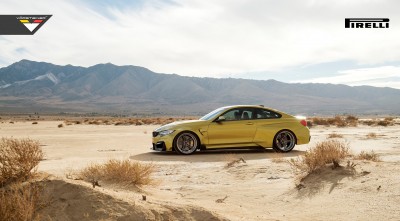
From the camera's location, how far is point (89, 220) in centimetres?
543

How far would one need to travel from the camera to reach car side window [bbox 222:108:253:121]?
1475cm

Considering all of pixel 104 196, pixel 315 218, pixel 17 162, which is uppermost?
pixel 17 162

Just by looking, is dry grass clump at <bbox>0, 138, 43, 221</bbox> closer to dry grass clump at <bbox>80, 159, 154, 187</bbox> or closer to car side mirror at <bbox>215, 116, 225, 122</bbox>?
dry grass clump at <bbox>80, 159, 154, 187</bbox>

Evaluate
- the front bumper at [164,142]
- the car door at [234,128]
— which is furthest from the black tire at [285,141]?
the front bumper at [164,142]

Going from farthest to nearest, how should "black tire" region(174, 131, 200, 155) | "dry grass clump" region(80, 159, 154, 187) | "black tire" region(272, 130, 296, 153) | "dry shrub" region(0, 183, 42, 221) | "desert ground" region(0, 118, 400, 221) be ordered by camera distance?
1. "black tire" region(272, 130, 296, 153)
2. "black tire" region(174, 131, 200, 155)
3. "dry grass clump" region(80, 159, 154, 187)
4. "desert ground" region(0, 118, 400, 221)
5. "dry shrub" region(0, 183, 42, 221)

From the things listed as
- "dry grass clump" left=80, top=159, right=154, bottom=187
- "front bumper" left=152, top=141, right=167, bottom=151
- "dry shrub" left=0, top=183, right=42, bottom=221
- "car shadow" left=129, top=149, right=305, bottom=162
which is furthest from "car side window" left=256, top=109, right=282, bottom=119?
"dry shrub" left=0, top=183, right=42, bottom=221

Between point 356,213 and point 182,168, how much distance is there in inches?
212

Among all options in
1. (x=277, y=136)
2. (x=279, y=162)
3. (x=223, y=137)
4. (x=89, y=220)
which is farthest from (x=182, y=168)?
(x=89, y=220)

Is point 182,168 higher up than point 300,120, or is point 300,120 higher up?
point 300,120

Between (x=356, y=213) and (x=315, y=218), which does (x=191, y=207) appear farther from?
(x=356, y=213)

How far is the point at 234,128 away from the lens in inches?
574

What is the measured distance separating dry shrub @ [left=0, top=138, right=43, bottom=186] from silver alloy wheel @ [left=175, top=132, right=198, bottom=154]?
7.71 m

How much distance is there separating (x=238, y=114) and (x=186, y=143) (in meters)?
1.96

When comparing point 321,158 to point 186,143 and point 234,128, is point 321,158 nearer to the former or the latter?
point 234,128
